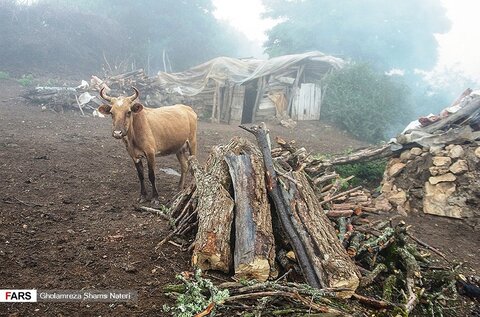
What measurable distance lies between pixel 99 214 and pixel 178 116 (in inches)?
108

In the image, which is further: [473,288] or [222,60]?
[222,60]

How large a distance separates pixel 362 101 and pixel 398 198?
10752 millimetres

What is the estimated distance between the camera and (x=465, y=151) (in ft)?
22.2

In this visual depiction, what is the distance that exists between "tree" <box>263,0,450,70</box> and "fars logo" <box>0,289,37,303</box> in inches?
959

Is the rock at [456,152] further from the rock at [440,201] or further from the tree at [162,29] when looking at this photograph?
the tree at [162,29]

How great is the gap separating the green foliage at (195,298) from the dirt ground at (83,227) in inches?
8.8

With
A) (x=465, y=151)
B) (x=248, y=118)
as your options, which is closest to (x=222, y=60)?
(x=248, y=118)

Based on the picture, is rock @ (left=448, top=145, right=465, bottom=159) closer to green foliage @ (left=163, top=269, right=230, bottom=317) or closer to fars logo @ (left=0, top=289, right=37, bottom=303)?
green foliage @ (left=163, top=269, right=230, bottom=317)

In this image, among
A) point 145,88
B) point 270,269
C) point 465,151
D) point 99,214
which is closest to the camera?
point 270,269

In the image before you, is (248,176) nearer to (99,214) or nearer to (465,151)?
(99,214)

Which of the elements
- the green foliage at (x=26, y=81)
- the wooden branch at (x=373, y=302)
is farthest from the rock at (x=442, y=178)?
the green foliage at (x=26, y=81)

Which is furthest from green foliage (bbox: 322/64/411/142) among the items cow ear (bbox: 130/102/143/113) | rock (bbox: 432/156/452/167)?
cow ear (bbox: 130/102/143/113)

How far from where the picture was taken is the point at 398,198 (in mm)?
7219

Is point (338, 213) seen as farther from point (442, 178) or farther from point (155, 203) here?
point (442, 178)
